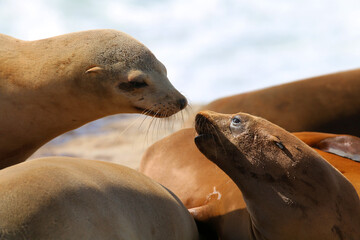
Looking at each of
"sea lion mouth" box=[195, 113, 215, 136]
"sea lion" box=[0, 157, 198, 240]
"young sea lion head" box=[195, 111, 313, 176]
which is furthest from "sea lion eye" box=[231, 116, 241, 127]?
"sea lion" box=[0, 157, 198, 240]

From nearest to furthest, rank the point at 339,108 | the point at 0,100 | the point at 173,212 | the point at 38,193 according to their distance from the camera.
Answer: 1. the point at 38,193
2. the point at 173,212
3. the point at 0,100
4. the point at 339,108

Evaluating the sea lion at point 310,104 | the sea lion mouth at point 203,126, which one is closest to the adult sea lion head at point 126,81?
the sea lion mouth at point 203,126

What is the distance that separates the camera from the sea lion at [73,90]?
11.4ft

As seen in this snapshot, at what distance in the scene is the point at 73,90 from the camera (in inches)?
138

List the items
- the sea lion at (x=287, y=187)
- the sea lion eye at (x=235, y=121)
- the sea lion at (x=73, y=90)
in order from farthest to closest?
the sea lion at (x=73, y=90) < the sea lion eye at (x=235, y=121) < the sea lion at (x=287, y=187)

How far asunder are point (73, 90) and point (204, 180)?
1.12m

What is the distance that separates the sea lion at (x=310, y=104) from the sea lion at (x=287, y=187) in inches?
118

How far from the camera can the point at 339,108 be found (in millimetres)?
5840

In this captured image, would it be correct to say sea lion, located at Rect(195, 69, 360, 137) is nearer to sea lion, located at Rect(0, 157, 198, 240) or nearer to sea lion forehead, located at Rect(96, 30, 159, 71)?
sea lion forehead, located at Rect(96, 30, 159, 71)

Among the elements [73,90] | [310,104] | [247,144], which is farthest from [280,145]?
[310,104]

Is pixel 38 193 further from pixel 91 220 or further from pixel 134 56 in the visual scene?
pixel 134 56

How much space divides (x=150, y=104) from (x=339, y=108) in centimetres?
293

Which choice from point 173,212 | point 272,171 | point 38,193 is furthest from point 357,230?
point 38,193

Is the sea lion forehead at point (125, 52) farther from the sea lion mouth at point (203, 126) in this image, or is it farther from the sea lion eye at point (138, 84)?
the sea lion mouth at point (203, 126)
